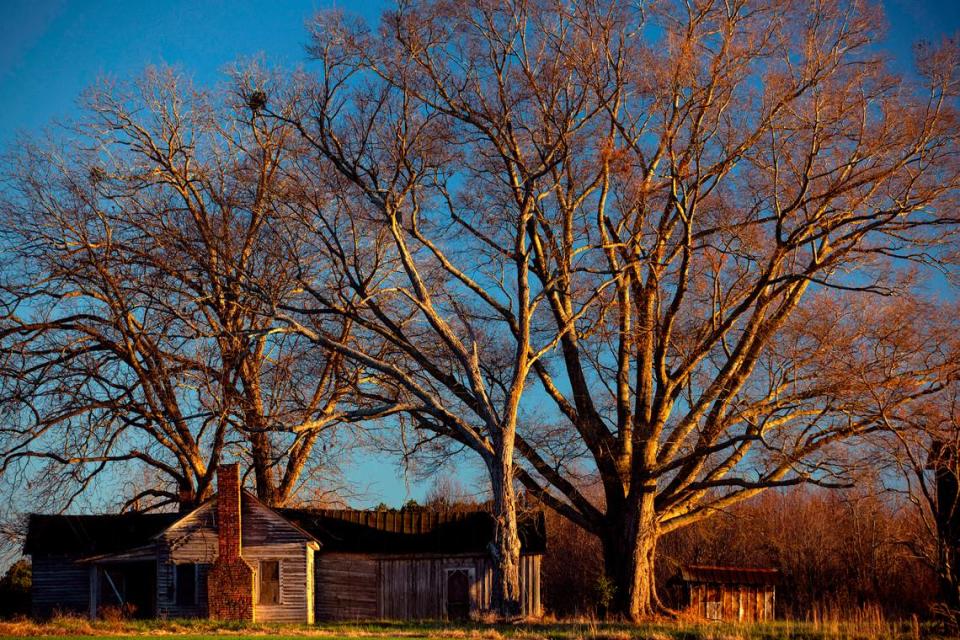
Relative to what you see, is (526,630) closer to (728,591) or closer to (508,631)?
(508,631)

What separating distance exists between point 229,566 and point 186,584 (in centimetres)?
154

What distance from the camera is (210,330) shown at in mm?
28578

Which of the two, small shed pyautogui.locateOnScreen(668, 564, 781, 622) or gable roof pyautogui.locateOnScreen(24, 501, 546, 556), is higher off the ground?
gable roof pyautogui.locateOnScreen(24, 501, 546, 556)

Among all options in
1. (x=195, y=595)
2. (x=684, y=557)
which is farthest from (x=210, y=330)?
(x=684, y=557)

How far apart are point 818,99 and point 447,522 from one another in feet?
57.3

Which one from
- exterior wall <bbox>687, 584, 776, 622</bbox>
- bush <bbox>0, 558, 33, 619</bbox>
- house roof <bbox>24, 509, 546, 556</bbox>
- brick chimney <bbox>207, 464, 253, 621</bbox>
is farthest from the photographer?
bush <bbox>0, 558, 33, 619</bbox>

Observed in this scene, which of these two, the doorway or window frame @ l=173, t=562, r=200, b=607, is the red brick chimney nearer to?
window frame @ l=173, t=562, r=200, b=607

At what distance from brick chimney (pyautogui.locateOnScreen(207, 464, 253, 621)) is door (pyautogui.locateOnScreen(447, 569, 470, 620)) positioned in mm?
6309

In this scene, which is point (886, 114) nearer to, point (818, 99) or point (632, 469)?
point (818, 99)

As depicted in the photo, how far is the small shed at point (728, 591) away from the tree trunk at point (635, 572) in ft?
13.4

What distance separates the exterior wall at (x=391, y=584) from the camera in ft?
105

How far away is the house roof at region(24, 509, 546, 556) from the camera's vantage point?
32.6m

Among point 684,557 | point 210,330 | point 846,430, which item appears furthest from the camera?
point 684,557

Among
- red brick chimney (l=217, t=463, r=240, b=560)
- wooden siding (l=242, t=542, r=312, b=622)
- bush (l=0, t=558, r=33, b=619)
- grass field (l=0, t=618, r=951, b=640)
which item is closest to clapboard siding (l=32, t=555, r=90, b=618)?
bush (l=0, t=558, r=33, b=619)
